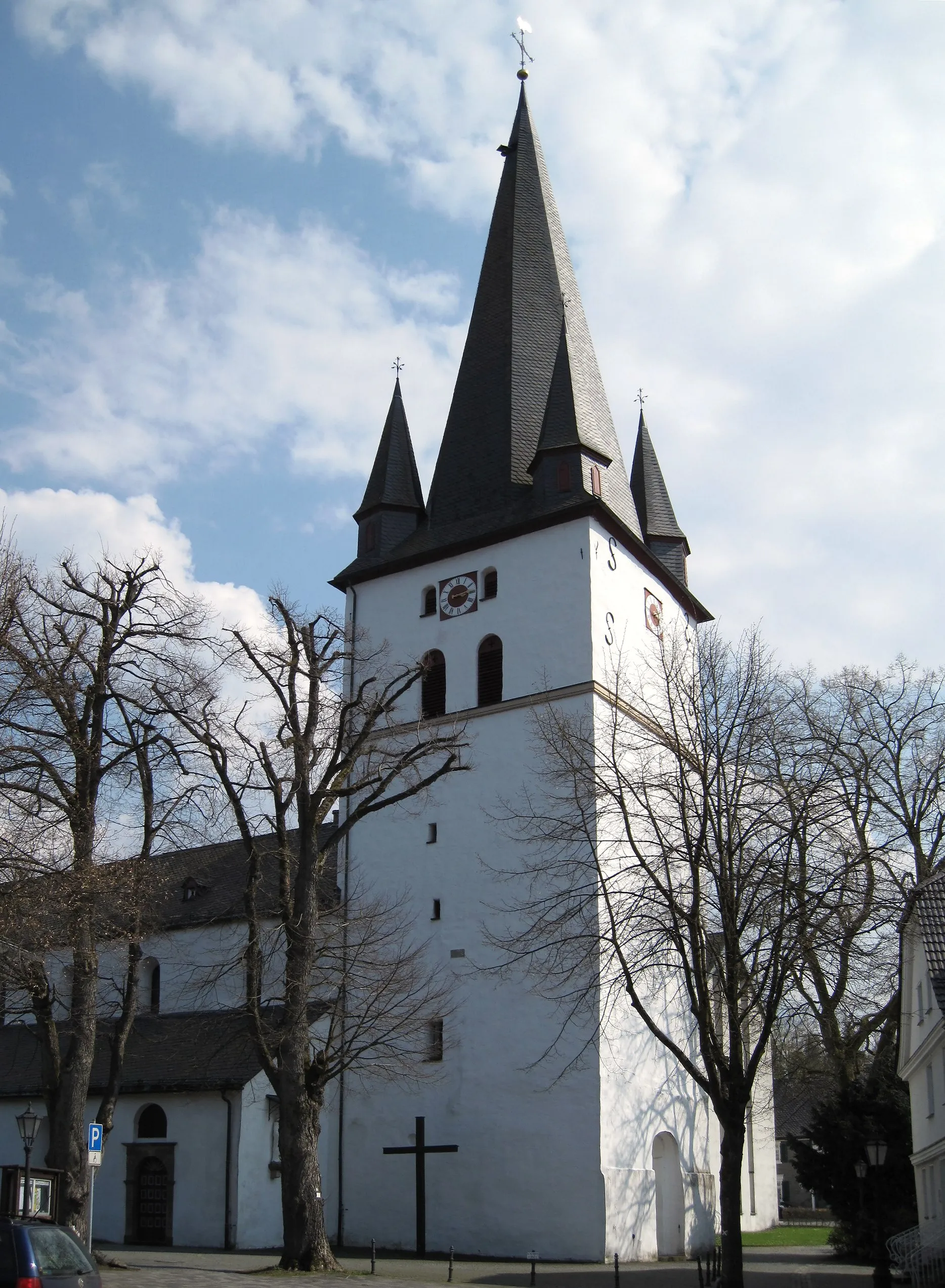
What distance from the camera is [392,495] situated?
31.9 meters

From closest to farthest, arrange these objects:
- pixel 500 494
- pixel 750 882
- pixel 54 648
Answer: pixel 750 882 → pixel 54 648 → pixel 500 494

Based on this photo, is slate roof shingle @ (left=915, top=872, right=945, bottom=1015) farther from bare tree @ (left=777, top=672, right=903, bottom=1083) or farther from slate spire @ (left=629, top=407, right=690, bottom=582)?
slate spire @ (left=629, top=407, right=690, bottom=582)

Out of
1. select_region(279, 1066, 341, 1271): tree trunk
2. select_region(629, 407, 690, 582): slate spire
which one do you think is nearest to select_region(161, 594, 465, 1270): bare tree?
select_region(279, 1066, 341, 1271): tree trunk

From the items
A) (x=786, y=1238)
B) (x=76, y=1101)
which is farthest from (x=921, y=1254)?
(x=76, y=1101)

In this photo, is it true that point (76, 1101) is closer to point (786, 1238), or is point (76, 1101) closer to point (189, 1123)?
point (189, 1123)

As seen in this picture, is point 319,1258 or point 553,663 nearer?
point 319,1258

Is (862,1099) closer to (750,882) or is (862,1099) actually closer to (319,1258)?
(750,882)

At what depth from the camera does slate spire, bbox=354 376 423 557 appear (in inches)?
1243

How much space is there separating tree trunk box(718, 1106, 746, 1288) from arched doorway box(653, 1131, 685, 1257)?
8421 mm

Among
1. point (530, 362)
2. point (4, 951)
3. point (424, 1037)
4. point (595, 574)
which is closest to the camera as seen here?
point (4, 951)

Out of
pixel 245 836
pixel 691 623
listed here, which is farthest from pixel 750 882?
pixel 691 623

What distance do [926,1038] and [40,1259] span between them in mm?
15913

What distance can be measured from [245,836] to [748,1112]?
1300 cm

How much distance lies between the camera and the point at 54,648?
19.6 m
